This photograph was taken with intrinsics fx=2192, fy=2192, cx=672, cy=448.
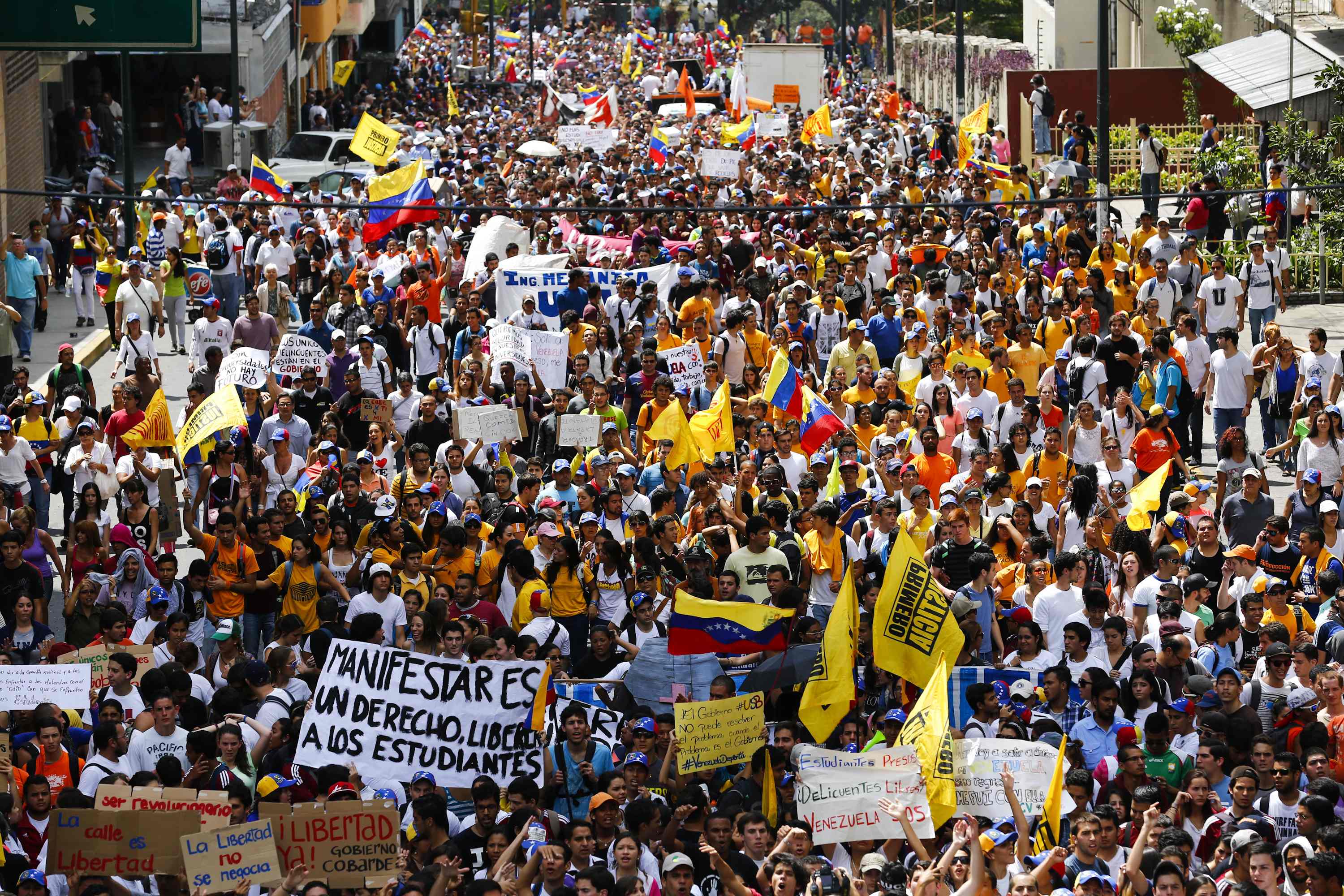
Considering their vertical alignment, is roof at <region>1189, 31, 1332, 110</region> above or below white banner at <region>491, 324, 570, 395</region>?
above

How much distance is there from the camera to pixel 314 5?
51625 mm

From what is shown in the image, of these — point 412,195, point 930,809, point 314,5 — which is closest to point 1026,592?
point 930,809

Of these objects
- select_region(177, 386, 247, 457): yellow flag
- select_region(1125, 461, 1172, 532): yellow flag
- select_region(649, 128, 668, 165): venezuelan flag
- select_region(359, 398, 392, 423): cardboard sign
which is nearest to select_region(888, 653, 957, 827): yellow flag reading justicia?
select_region(1125, 461, 1172, 532): yellow flag

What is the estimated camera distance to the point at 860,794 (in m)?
9.88

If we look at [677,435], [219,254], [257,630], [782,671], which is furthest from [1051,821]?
[219,254]

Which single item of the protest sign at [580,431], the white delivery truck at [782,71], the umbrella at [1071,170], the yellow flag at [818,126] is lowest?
the protest sign at [580,431]

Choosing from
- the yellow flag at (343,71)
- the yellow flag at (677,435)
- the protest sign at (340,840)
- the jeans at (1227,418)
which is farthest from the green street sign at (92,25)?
the yellow flag at (343,71)

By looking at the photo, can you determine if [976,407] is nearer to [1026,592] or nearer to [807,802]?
[1026,592]

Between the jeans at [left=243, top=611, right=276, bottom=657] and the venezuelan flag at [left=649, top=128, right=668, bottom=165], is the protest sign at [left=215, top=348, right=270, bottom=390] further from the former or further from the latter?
the venezuelan flag at [left=649, top=128, right=668, bottom=165]

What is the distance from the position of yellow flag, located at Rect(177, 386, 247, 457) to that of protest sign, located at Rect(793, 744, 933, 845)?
656 centimetres

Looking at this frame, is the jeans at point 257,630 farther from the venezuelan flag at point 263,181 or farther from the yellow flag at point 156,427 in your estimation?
the venezuelan flag at point 263,181

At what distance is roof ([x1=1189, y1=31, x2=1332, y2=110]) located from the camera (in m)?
31.0

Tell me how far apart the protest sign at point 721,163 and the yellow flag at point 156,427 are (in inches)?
563

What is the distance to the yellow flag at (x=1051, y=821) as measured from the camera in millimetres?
9789
